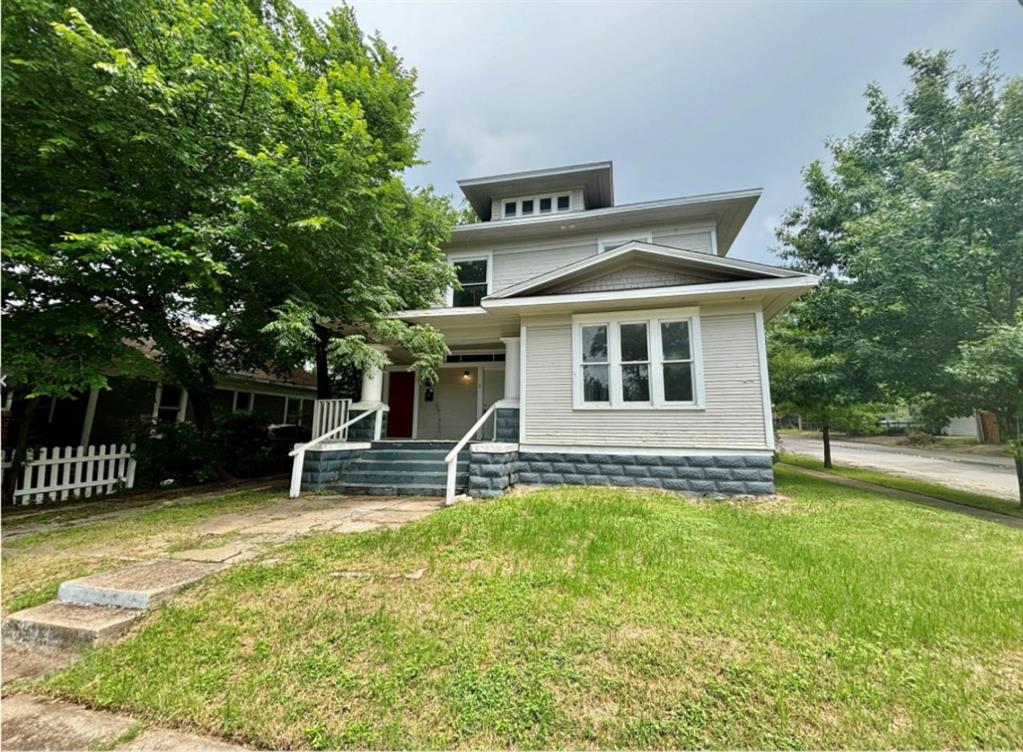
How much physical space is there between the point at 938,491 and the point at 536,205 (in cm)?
1272

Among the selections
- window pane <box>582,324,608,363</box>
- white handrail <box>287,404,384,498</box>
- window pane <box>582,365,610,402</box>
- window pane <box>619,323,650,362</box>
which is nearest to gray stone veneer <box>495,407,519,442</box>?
window pane <box>582,365,610,402</box>

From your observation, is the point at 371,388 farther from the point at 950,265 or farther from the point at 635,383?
the point at 950,265

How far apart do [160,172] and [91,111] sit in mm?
885

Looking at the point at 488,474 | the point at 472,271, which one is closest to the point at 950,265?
the point at 488,474

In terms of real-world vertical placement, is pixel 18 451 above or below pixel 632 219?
below

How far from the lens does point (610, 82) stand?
9.86 meters

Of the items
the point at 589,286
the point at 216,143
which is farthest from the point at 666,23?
the point at 216,143

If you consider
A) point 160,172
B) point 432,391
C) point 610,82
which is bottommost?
point 432,391

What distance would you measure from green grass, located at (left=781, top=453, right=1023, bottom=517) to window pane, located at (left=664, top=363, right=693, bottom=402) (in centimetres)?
599

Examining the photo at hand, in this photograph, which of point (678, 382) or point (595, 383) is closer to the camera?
point (678, 382)

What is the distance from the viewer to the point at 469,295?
11.8 metres

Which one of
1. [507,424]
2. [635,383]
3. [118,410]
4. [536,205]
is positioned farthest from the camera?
[536,205]

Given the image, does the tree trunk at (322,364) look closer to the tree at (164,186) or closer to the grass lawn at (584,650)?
the tree at (164,186)

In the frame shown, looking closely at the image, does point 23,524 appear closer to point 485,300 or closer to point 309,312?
point 309,312
